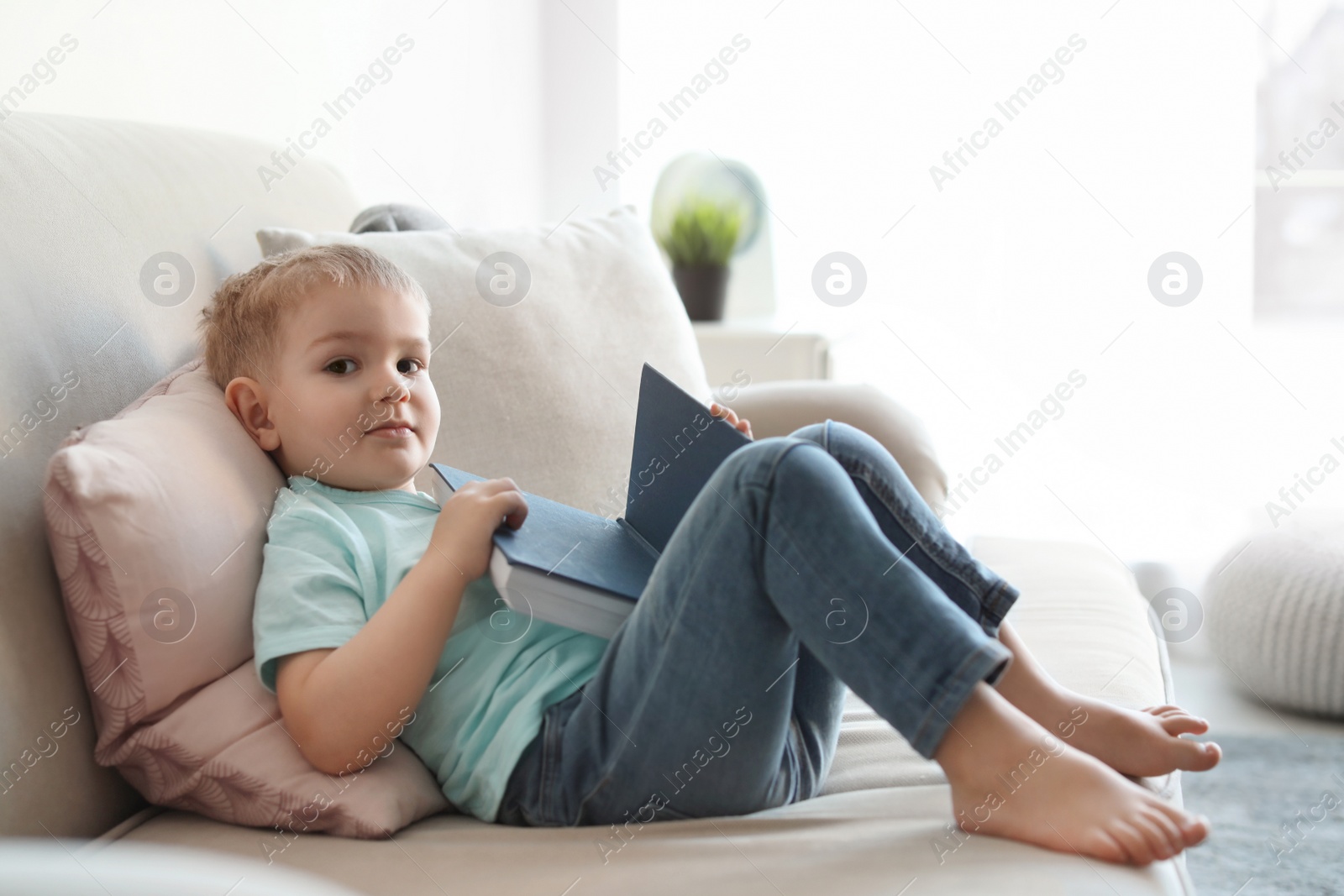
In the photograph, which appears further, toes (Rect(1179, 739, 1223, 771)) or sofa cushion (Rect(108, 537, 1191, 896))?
toes (Rect(1179, 739, 1223, 771))

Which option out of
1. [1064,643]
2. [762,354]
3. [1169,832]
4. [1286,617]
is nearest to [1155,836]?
[1169,832]

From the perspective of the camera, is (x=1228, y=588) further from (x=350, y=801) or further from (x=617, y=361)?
(x=350, y=801)

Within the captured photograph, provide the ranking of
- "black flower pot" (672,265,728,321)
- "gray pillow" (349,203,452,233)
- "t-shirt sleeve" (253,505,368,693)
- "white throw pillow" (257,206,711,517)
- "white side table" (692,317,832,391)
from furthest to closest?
1. "black flower pot" (672,265,728,321)
2. "white side table" (692,317,832,391)
3. "gray pillow" (349,203,452,233)
4. "white throw pillow" (257,206,711,517)
5. "t-shirt sleeve" (253,505,368,693)

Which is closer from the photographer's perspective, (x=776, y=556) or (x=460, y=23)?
(x=776, y=556)

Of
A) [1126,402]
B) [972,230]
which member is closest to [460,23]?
[972,230]

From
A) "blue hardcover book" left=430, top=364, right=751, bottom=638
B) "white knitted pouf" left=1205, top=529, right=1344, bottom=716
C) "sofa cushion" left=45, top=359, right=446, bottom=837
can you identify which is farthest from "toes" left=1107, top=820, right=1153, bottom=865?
"white knitted pouf" left=1205, top=529, right=1344, bottom=716

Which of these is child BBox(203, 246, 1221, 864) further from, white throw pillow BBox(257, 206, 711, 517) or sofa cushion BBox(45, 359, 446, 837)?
white throw pillow BBox(257, 206, 711, 517)

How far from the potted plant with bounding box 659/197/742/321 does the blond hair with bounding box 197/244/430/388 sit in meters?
1.43

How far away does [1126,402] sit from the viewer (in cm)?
252

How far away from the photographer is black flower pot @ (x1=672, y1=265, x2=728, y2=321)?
7.85 ft

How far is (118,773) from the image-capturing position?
0.81 metres

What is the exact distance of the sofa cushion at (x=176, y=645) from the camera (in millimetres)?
745

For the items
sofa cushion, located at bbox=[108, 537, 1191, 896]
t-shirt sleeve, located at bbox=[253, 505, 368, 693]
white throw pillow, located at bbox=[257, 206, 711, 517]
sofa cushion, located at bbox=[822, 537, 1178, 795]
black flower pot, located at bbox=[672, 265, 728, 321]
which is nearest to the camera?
sofa cushion, located at bbox=[108, 537, 1191, 896]

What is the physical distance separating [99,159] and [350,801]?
629 millimetres
